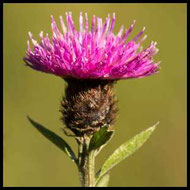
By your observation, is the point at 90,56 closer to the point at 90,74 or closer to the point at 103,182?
the point at 90,74

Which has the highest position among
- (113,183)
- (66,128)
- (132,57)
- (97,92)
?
(132,57)

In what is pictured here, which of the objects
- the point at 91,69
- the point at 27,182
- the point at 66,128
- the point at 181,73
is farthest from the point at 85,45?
the point at 181,73

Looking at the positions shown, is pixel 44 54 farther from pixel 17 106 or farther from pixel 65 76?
pixel 17 106

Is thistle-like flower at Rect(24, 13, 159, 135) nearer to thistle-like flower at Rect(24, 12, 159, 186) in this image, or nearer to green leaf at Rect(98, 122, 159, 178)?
thistle-like flower at Rect(24, 12, 159, 186)

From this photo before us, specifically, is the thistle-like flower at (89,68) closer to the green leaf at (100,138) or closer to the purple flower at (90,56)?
the purple flower at (90,56)

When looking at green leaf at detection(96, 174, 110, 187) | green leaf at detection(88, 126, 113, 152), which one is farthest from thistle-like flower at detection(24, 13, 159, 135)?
green leaf at detection(96, 174, 110, 187)
